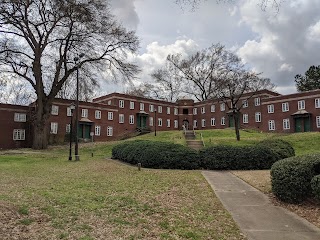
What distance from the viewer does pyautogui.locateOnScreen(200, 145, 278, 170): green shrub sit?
17766mm

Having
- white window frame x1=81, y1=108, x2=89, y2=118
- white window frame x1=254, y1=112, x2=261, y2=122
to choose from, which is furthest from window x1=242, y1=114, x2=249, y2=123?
white window frame x1=81, y1=108, x2=89, y2=118

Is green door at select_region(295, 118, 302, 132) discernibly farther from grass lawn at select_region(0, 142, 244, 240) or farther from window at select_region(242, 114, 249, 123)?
grass lawn at select_region(0, 142, 244, 240)

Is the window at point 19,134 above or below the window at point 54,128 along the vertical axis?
below

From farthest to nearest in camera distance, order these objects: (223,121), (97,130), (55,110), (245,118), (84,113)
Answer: (223,121)
(245,118)
(97,130)
(84,113)
(55,110)

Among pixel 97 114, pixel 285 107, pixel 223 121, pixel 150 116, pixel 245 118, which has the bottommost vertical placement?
pixel 223 121

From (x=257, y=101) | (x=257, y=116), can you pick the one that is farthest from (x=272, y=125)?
(x=257, y=101)

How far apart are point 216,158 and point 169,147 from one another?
287 cm

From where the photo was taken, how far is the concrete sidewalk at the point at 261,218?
5965 millimetres

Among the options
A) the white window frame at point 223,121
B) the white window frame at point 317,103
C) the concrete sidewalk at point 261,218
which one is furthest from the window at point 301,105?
the concrete sidewalk at point 261,218

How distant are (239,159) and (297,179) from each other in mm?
9252

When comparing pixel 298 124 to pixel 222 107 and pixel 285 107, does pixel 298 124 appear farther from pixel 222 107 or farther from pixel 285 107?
pixel 222 107

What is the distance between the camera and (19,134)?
4262cm

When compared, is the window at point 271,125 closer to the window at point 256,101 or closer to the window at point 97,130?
the window at point 256,101

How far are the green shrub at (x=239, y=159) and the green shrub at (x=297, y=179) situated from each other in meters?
8.65
